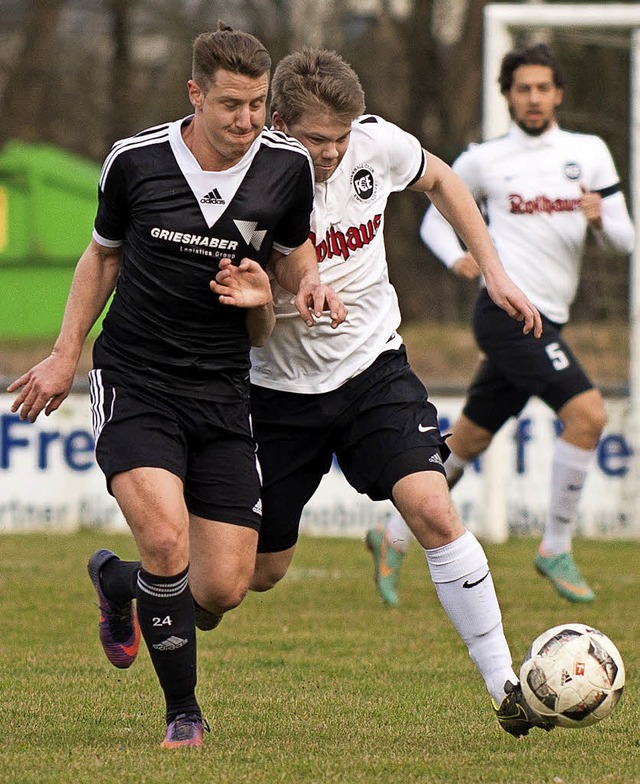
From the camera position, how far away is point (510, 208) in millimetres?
8023

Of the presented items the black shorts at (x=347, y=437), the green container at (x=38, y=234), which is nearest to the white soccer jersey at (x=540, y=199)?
the black shorts at (x=347, y=437)

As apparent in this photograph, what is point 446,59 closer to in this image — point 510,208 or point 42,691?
point 510,208

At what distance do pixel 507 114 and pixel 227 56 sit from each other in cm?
621

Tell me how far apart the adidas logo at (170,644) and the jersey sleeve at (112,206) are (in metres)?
1.19

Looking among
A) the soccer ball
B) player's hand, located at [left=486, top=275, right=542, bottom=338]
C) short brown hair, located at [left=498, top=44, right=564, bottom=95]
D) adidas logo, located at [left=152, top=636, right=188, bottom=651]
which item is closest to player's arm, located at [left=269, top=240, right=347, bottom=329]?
player's hand, located at [left=486, top=275, right=542, bottom=338]

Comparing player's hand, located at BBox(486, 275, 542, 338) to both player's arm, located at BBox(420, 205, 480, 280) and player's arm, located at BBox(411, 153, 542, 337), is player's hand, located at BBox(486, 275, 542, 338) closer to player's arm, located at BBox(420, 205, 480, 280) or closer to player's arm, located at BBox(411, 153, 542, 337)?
player's arm, located at BBox(411, 153, 542, 337)

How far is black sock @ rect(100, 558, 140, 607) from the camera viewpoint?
515cm

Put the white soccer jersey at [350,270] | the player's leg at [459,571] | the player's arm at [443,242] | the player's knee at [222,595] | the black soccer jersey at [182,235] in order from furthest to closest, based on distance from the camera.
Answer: the player's arm at [443,242] → the white soccer jersey at [350,270] → the player's knee at [222,595] → the player's leg at [459,571] → the black soccer jersey at [182,235]

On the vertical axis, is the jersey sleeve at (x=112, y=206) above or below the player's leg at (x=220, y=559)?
above

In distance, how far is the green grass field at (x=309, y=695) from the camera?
4246mm

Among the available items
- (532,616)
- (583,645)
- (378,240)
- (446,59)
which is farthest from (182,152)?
(446,59)

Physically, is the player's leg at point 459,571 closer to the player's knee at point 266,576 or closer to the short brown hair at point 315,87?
the player's knee at point 266,576

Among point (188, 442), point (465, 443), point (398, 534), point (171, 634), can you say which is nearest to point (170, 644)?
point (171, 634)

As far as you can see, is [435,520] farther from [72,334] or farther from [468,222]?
[72,334]
